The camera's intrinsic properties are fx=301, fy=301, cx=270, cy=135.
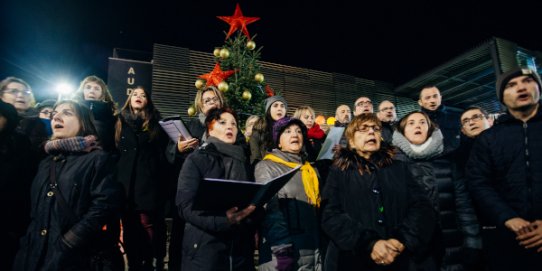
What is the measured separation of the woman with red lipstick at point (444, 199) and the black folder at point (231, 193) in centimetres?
170

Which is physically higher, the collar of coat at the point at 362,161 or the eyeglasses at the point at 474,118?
the eyeglasses at the point at 474,118

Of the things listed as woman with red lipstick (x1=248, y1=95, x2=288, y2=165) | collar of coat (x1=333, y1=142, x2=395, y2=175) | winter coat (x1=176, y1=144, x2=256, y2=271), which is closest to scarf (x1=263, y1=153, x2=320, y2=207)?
collar of coat (x1=333, y1=142, x2=395, y2=175)

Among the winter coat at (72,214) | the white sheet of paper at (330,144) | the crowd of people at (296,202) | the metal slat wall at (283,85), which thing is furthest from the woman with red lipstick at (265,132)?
the metal slat wall at (283,85)

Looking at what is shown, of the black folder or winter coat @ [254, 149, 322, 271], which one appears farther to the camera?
winter coat @ [254, 149, 322, 271]

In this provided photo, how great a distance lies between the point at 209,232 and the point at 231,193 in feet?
1.96

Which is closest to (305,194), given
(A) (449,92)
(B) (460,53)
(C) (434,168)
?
(C) (434,168)

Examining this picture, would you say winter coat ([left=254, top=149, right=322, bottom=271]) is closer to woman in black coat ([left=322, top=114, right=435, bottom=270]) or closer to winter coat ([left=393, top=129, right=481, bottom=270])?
woman in black coat ([left=322, top=114, right=435, bottom=270])

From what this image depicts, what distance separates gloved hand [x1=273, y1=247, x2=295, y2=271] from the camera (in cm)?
271

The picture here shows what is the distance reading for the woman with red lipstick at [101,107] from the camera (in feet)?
12.2

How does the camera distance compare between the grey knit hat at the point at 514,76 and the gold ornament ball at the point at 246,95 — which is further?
the gold ornament ball at the point at 246,95

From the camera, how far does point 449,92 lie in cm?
1412

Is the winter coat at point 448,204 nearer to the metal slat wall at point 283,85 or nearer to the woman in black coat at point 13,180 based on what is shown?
the woman in black coat at point 13,180

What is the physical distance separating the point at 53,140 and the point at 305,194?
241 cm

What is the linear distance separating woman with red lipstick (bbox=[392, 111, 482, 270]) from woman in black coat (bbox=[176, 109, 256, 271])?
6.00ft
